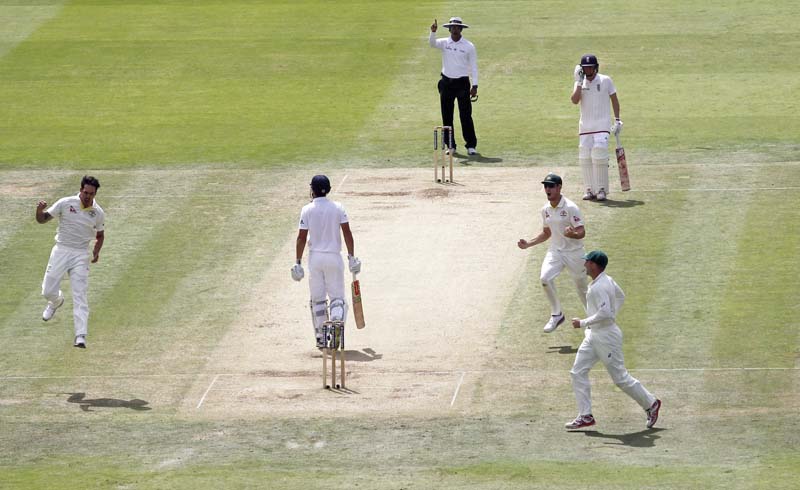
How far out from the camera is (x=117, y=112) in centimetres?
3338

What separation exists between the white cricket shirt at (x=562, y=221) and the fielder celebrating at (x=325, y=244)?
252cm

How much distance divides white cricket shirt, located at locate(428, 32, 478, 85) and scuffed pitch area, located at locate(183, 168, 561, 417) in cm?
197

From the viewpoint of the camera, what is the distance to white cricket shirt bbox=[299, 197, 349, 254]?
1827cm

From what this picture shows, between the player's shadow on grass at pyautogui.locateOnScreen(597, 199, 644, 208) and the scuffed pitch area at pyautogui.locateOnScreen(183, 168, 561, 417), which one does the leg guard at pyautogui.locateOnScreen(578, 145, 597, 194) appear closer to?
the player's shadow on grass at pyautogui.locateOnScreen(597, 199, 644, 208)

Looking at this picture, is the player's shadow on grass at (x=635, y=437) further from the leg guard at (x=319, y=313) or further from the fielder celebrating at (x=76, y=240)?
the fielder celebrating at (x=76, y=240)

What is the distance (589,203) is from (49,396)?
33.8ft

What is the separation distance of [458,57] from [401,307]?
8521 millimetres

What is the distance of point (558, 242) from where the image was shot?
19.2 metres

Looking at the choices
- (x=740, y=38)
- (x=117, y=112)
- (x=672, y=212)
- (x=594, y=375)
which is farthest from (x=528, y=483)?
(x=740, y=38)

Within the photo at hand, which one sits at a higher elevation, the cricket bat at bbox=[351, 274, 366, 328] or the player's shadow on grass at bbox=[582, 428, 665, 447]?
the cricket bat at bbox=[351, 274, 366, 328]

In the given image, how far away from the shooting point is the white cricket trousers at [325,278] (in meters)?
18.3

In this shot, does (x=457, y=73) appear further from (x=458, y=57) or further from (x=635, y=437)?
(x=635, y=437)

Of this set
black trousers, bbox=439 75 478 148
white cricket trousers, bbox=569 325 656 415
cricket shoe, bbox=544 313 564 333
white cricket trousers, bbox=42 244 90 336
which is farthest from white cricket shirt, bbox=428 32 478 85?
white cricket trousers, bbox=569 325 656 415

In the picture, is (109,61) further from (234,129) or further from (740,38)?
(740,38)
